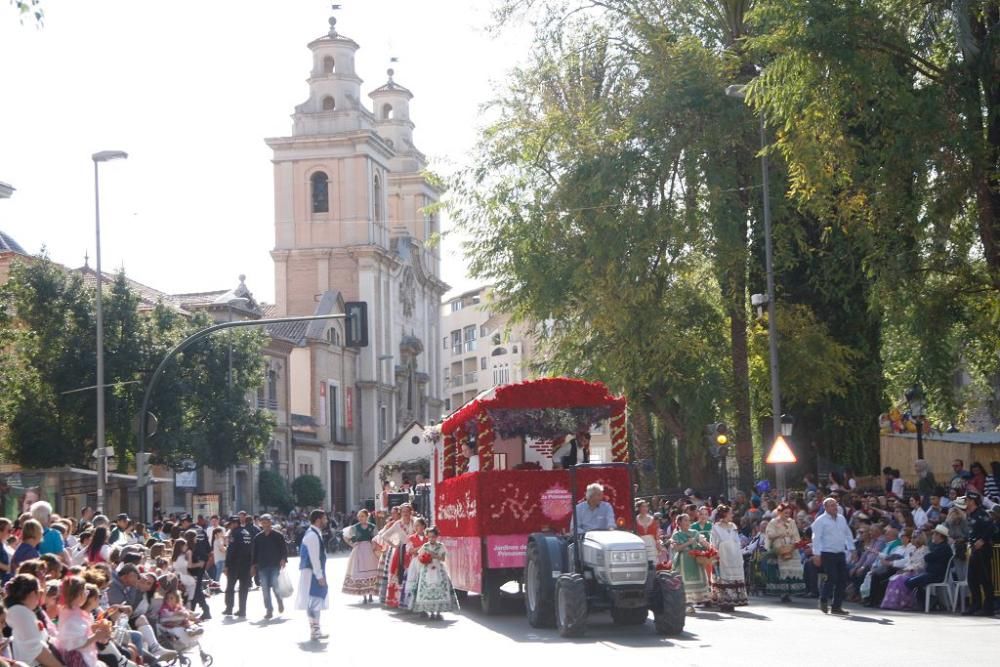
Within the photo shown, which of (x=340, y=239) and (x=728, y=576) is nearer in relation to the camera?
(x=728, y=576)

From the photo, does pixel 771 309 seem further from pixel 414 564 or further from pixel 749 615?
pixel 414 564

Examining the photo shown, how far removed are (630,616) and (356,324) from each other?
13.6 meters

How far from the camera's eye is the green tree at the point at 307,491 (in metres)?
77.1

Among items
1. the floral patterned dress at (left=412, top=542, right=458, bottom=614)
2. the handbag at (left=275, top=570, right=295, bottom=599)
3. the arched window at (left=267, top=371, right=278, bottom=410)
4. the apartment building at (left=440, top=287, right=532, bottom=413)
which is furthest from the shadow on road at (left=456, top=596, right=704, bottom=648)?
the apartment building at (left=440, top=287, right=532, bottom=413)

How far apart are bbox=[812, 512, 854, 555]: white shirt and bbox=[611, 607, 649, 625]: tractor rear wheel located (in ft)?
10.5

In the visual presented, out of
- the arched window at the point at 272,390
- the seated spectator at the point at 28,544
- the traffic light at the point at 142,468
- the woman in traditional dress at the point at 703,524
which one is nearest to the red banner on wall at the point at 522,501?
the woman in traditional dress at the point at 703,524

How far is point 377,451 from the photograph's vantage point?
93500mm

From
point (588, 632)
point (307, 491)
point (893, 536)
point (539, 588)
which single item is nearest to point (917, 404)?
point (893, 536)

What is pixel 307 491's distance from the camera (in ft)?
253

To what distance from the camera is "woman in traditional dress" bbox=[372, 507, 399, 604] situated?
28.2 m

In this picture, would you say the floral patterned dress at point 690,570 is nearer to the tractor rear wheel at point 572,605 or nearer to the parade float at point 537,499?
the parade float at point 537,499

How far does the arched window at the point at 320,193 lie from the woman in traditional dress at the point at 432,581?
68524mm

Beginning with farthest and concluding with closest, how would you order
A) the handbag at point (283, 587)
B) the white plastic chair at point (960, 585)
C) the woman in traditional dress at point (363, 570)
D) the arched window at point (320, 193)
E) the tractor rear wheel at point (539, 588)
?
1. the arched window at point (320, 193)
2. the woman in traditional dress at point (363, 570)
3. the handbag at point (283, 587)
4. the white plastic chair at point (960, 585)
5. the tractor rear wheel at point (539, 588)

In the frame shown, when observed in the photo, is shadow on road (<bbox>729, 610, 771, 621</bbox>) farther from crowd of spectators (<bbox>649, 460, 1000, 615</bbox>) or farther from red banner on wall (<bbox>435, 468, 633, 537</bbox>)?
red banner on wall (<bbox>435, 468, 633, 537</bbox>)
